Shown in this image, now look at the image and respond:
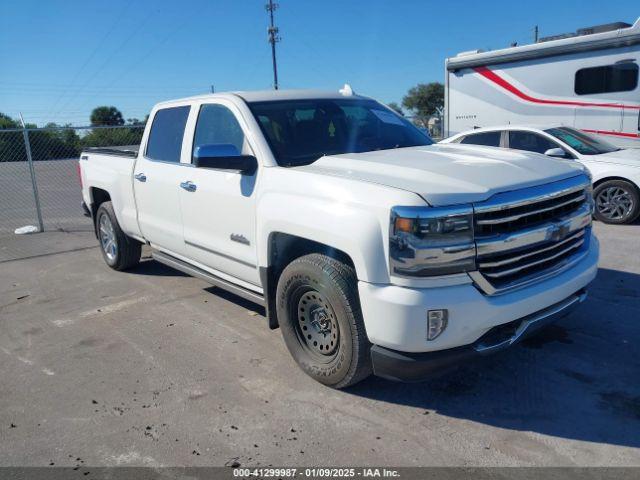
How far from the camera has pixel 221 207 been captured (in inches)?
172

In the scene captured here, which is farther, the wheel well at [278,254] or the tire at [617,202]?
the tire at [617,202]

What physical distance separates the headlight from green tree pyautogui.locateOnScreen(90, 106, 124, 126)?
46.2 metres

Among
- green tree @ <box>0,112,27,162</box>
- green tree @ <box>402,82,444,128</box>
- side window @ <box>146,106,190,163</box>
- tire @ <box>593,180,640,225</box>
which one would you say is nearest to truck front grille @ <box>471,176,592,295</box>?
side window @ <box>146,106,190,163</box>

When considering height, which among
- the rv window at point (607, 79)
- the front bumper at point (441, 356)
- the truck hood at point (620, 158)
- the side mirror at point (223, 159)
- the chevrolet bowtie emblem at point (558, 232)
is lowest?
the front bumper at point (441, 356)

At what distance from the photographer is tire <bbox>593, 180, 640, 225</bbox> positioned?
8180 millimetres

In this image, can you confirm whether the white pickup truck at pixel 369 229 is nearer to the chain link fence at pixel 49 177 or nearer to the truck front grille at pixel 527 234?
the truck front grille at pixel 527 234

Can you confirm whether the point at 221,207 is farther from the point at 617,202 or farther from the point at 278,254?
the point at 617,202

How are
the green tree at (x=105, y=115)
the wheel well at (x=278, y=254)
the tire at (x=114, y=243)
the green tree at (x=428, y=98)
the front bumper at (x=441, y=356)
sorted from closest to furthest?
the front bumper at (x=441, y=356)
the wheel well at (x=278, y=254)
the tire at (x=114, y=243)
the green tree at (x=105, y=115)
the green tree at (x=428, y=98)

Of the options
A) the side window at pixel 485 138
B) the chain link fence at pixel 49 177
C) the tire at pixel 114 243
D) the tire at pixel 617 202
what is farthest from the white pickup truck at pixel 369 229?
the chain link fence at pixel 49 177

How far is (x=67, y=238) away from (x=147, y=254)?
8.12 ft

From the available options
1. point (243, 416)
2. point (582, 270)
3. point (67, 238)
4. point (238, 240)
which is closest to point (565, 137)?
point (582, 270)

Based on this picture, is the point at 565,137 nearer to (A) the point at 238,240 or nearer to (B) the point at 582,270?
(B) the point at 582,270

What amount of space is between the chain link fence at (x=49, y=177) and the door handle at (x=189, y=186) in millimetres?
6066

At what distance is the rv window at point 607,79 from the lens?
9.99 metres
